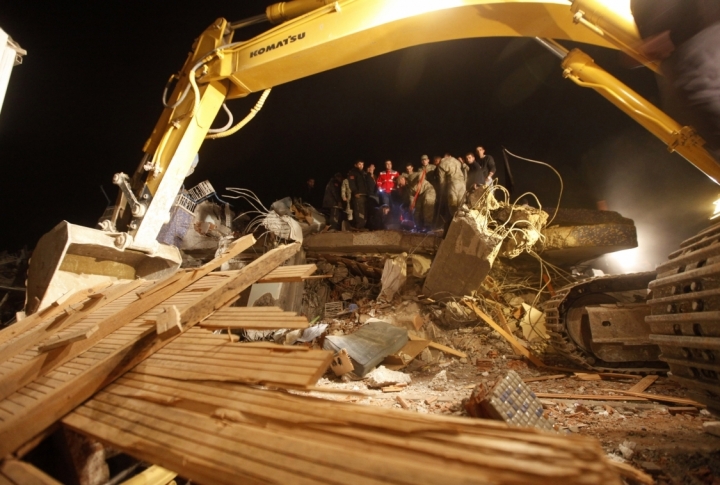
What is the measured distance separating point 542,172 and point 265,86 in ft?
47.0

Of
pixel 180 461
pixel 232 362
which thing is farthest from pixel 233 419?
pixel 232 362

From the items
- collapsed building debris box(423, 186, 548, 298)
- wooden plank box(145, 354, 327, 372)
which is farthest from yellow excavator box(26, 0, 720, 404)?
wooden plank box(145, 354, 327, 372)

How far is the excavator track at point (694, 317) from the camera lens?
6.58 ft

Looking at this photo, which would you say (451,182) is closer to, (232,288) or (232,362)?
(232,288)

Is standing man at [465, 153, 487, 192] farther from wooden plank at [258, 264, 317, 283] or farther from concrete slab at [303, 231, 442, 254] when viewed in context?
wooden plank at [258, 264, 317, 283]

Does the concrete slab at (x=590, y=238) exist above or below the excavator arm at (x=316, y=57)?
below

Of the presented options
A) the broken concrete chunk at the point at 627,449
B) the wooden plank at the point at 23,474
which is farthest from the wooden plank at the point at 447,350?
the wooden plank at the point at 23,474

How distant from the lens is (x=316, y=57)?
157 inches

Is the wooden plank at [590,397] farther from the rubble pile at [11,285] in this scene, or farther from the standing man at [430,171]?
the rubble pile at [11,285]

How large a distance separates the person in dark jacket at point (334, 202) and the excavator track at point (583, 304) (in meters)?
6.12

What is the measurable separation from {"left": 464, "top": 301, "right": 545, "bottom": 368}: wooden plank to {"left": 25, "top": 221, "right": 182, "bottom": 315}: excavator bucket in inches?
232

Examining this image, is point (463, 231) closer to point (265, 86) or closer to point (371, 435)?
point (265, 86)

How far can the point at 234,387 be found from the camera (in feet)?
3.33

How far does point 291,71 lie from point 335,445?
4681 mm
